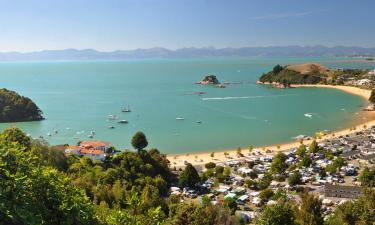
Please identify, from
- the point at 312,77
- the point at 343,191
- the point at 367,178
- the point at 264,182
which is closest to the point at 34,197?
the point at 343,191

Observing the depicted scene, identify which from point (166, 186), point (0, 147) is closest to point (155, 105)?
point (166, 186)

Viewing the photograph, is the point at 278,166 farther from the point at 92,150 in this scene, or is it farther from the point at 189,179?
the point at 92,150

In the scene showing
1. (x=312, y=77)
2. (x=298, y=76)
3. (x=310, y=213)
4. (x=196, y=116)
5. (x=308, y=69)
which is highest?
(x=308, y=69)

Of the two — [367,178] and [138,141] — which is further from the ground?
[138,141]

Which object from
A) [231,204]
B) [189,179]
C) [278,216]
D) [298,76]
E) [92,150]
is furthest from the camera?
[298,76]

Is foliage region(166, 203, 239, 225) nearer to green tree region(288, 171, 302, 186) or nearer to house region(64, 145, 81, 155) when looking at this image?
green tree region(288, 171, 302, 186)

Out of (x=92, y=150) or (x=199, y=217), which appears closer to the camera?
(x=199, y=217)

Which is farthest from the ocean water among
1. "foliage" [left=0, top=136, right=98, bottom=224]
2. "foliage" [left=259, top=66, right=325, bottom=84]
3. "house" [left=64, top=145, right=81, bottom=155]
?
"foliage" [left=0, top=136, right=98, bottom=224]

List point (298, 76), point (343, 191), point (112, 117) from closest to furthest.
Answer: point (343, 191)
point (112, 117)
point (298, 76)

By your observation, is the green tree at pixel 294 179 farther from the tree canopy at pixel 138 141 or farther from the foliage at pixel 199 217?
the tree canopy at pixel 138 141

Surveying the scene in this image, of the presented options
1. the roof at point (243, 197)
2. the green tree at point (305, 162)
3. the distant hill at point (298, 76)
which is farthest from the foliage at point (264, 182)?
the distant hill at point (298, 76)
